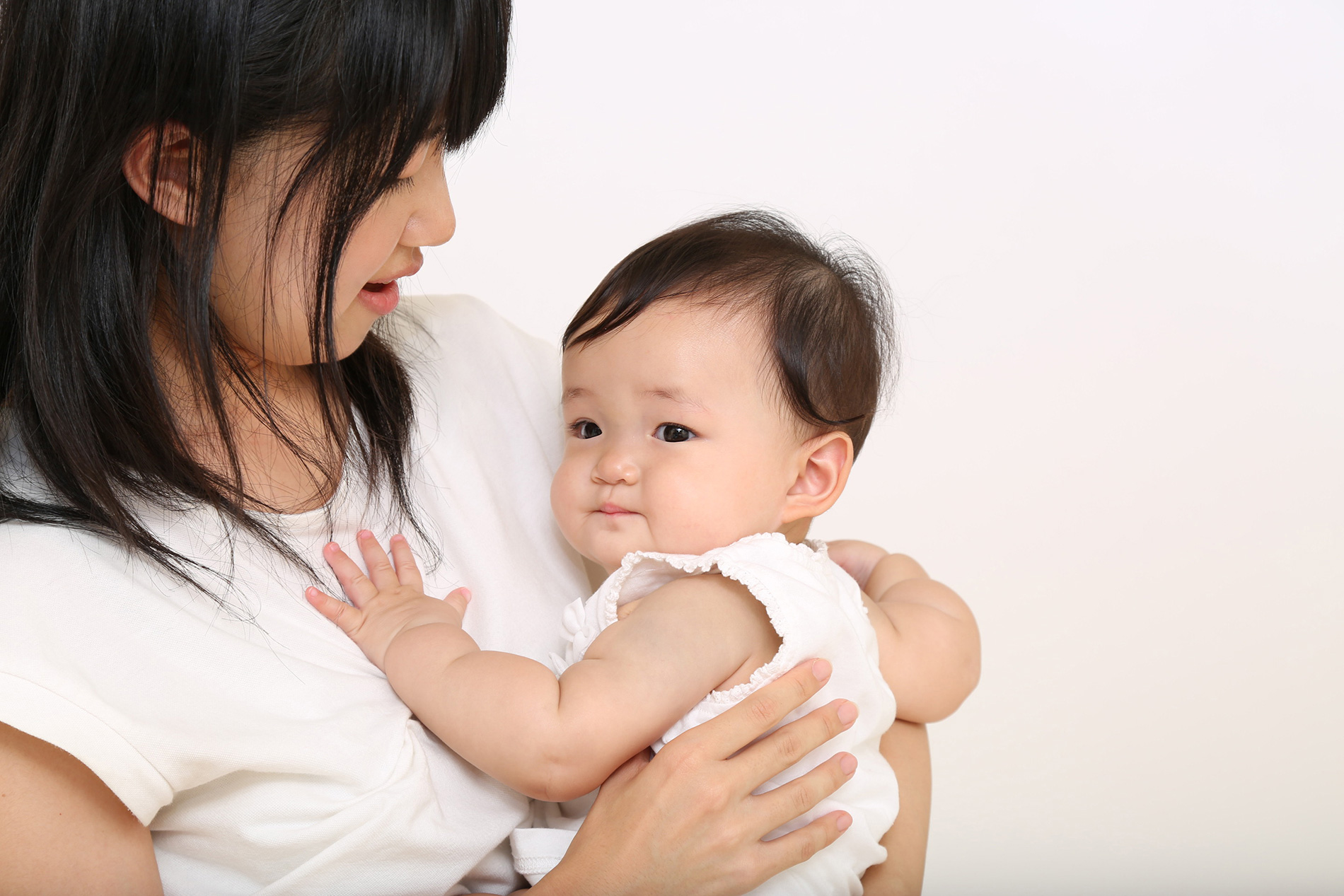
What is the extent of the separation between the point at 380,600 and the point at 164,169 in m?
0.49

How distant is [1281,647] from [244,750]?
2585mm

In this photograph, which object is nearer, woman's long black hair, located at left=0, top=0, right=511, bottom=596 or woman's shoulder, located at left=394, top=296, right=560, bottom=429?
woman's long black hair, located at left=0, top=0, right=511, bottom=596

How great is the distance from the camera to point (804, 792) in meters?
1.13

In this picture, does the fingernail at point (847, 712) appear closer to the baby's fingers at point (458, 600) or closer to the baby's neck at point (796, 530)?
the baby's neck at point (796, 530)

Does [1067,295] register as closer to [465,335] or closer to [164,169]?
[465,335]

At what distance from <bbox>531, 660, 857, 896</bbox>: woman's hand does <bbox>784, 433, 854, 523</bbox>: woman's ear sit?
24 centimetres

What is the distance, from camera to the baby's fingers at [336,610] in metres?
1.15

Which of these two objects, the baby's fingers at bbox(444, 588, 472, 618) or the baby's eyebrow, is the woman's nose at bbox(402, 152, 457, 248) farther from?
the baby's fingers at bbox(444, 588, 472, 618)

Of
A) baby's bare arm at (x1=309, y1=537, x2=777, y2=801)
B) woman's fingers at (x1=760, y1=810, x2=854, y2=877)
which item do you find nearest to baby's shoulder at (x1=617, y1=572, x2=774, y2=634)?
baby's bare arm at (x1=309, y1=537, x2=777, y2=801)

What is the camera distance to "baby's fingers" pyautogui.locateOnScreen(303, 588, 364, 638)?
1152 mm

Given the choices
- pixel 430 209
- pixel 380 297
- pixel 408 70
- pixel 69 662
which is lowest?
pixel 69 662

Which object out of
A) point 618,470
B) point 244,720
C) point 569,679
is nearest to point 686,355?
point 618,470

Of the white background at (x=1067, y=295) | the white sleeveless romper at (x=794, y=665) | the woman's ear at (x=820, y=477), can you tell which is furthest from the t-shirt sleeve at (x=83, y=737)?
the white background at (x=1067, y=295)

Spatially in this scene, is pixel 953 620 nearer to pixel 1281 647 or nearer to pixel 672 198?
pixel 672 198
